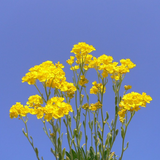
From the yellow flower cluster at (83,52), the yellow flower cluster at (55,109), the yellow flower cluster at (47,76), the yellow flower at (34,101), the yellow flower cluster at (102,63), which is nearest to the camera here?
the yellow flower cluster at (55,109)

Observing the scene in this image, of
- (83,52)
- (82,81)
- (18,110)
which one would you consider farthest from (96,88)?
(18,110)

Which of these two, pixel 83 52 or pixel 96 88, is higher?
pixel 83 52

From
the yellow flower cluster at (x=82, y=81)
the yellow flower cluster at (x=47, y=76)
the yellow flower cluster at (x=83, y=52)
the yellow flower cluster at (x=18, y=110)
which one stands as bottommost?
the yellow flower cluster at (x=18, y=110)

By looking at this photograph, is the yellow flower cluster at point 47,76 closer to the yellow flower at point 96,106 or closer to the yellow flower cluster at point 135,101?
the yellow flower at point 96,106

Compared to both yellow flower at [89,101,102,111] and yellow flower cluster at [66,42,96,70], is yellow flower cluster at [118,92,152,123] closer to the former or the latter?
yellow flower at [89,101,102,111]

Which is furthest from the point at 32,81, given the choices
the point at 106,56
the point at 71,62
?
the point at 106,56

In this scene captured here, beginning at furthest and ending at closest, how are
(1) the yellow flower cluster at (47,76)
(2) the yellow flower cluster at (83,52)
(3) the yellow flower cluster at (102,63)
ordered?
(2) the yellow flower cluster at (83,52)
(3) the yellow flower cluster at (102,63)
(1) the yellow flower cluster at (47,76)

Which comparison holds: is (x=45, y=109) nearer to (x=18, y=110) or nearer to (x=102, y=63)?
(x=18, y=110)

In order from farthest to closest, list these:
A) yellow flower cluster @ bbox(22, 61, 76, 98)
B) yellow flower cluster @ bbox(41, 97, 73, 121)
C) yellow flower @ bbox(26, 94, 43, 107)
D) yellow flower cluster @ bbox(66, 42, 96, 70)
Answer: yellow flower cluster @ bbox(66, 42, 96, 70) < yellow flower @ bbox(26, 94, 43, 107) < yellow flower cluster @ bbox(22, 61, 76, 98) < yellow flower cluster @ bbox(41, 97, 73, 121)

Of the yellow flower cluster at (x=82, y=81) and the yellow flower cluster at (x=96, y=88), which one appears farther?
the yellow flower cluster at (x=82, y=81)
